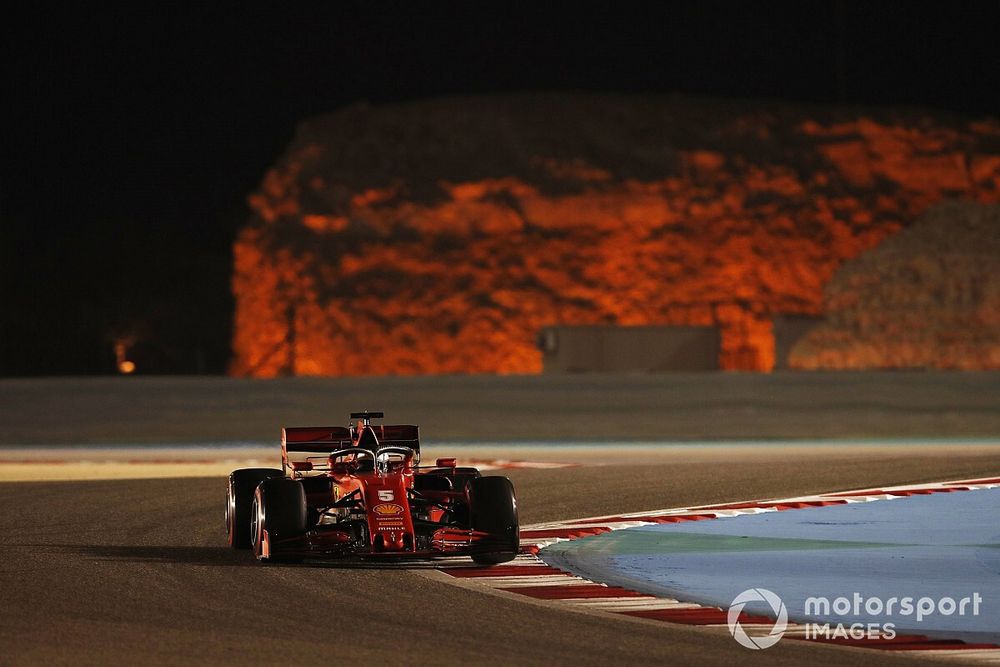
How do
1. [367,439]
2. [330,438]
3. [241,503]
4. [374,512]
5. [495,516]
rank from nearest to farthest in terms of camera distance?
[374,512] → [495,516] → [241,503] → [367,439] → [330,438]

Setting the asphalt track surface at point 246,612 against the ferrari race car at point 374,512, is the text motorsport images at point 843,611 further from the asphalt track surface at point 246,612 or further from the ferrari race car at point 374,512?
the ferrari race car at point 374,512

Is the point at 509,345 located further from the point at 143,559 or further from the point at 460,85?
the point at 143,559

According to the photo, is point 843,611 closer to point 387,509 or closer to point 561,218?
point 387,509

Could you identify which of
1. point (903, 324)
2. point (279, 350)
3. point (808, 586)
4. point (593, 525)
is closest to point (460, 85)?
point (279, 350)

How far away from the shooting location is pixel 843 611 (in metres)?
11.5

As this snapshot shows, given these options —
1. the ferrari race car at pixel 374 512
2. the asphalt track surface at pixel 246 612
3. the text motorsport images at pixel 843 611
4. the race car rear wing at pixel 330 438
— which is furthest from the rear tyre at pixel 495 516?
the text motorsport images at pixel 843 611

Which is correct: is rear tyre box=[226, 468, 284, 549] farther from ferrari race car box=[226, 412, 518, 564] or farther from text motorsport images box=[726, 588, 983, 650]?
text motorsport images box=[726, 588, 983, 650]

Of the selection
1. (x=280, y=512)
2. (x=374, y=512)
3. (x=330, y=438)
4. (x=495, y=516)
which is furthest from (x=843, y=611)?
(x=330, y=438)

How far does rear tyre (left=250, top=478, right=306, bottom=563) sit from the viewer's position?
14.1m

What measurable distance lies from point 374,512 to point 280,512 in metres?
0.83

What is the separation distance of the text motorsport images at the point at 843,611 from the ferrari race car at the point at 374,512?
268 centimetres

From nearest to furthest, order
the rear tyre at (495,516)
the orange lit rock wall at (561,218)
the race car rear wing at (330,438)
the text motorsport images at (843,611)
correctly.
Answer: the text motorsport images at (843,611)
the rear tyre at (495,516)
the race car rear wing at (330,438)
the orange lit rock wall at (561,218)

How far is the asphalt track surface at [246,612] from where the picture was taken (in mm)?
9891

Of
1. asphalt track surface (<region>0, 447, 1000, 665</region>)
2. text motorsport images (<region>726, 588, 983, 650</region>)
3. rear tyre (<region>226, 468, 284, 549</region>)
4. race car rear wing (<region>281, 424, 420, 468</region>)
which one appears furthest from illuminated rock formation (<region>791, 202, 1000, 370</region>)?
text motorsport images (<region>726, 588, 983, 650</region>)
